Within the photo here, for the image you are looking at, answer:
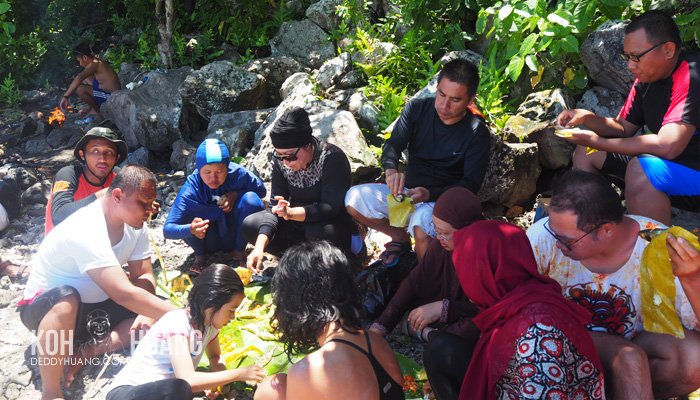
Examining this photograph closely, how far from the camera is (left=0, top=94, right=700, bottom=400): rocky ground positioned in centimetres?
365

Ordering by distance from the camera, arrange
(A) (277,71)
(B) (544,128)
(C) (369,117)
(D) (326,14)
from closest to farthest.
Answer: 1. (B) (544,128)
2. (C) (369,117)
3. (A) (277,71)
4. (D) (326,14)

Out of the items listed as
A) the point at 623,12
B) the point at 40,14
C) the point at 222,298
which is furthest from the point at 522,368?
the point at 40,14

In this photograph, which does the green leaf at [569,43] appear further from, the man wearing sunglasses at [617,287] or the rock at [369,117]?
the rock at [369,117]

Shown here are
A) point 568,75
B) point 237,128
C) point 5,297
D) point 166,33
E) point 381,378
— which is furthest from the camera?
point 166,33

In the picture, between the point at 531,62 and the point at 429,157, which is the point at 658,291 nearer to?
the point at 429,157

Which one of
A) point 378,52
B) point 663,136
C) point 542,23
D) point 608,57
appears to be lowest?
point 663,136

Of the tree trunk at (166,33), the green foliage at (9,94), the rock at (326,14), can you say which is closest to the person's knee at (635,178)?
the rock at (326,14)

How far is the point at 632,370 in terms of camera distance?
8.50 ft

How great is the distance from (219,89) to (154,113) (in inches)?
39.2

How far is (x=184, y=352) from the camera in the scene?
9.84 ft

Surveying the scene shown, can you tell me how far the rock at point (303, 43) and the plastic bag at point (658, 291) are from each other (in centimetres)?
640

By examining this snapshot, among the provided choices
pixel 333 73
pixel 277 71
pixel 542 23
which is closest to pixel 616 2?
pixel 542 23

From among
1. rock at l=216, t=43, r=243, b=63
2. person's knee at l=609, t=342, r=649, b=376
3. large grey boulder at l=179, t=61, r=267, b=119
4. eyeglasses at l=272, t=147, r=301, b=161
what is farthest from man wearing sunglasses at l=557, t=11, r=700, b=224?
rock at l=216, t=43, r=243, b=63

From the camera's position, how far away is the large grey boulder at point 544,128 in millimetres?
5086
